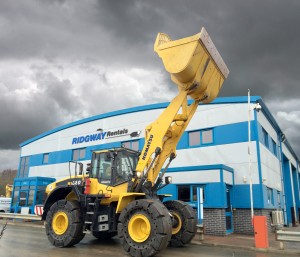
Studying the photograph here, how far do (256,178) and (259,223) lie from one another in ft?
18.6

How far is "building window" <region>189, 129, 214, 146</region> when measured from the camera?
17.4 m

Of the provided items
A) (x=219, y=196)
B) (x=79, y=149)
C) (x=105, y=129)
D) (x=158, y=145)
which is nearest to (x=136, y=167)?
(x=158, y=145)

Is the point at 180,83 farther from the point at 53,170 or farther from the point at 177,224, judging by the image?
the point at 53,170

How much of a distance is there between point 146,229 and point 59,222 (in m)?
3.43

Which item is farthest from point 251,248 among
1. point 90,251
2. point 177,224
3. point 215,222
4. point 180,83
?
point 180,83

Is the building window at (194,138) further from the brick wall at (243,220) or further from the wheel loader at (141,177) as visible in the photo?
the wheel loader at (141,177)

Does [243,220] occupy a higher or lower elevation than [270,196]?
lower

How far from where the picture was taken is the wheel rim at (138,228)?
25.7 ft

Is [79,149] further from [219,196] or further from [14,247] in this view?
[14,247]

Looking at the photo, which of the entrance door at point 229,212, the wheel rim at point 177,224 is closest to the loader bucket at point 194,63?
the wheel rim at point 177,224

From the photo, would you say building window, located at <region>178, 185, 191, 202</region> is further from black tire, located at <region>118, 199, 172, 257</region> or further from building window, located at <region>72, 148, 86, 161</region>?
building window, located at <region>72, 148, 86, 161</region>

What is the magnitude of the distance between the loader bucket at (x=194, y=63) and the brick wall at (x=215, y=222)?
6260 millimetres

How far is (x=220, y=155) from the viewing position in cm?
1662

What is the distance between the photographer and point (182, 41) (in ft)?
29.1
